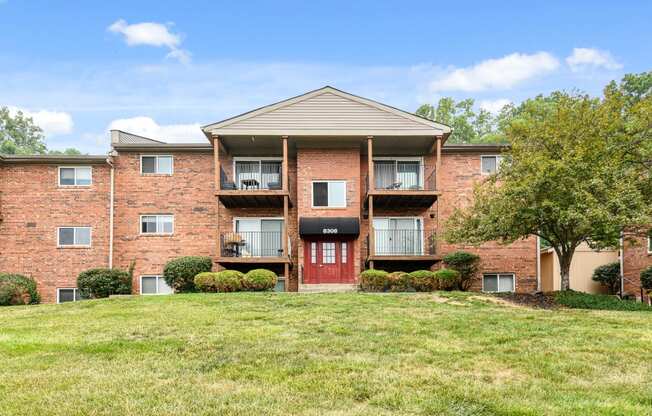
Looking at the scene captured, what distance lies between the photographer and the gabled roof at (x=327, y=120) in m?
21.3

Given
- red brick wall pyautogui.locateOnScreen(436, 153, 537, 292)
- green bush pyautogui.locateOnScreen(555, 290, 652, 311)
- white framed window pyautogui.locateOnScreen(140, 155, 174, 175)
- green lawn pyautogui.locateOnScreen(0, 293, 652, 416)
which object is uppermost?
white framed window pyautogui.locateOnScreen(140, 155, 174, 175)

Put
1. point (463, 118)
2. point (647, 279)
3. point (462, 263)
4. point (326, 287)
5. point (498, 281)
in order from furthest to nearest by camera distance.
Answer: point (463, 118) → point (498, 281) → point (462, 263) → point (326, 287) → point (647, 279)

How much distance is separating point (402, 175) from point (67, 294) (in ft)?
45.8

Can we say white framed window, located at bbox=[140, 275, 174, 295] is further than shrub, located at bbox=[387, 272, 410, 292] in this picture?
Yes

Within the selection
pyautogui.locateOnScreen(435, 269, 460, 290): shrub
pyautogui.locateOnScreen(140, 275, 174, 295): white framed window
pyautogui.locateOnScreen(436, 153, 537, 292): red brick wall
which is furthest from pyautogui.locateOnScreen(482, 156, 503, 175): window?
pyautogui.locateOnScreen(140, 275, 174, 295): white framed window

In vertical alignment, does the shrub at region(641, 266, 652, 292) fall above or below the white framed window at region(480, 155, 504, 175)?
below

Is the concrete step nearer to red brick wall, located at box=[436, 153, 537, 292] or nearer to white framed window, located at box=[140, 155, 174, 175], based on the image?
red brick wall, located at box=[436, 153, 537, 292]

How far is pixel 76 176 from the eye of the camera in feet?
74.3

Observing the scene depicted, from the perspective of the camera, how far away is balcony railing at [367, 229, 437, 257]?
72.8 ft

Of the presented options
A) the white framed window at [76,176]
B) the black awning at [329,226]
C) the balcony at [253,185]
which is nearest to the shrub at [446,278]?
Answer: the black awning at [329,226]

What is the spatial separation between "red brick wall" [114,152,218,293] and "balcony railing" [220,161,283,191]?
95 cm

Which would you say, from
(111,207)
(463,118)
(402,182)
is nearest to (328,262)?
(402,182)

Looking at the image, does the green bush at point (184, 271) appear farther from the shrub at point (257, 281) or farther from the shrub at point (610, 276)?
the shrub at point (610, 276)

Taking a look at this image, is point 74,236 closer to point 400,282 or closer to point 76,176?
point 76,176
